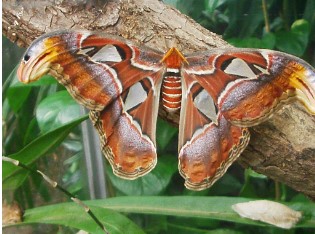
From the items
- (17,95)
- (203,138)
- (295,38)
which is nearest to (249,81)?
(203,138)

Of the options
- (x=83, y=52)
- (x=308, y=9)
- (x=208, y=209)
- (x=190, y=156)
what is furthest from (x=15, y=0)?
(x=308, y=9)

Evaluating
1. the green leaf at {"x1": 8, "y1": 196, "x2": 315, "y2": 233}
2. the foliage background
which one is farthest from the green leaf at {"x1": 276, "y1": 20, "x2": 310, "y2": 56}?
the green leaf at {"x1": 8, "y1": 196, "x2": 315, "y2": 233}

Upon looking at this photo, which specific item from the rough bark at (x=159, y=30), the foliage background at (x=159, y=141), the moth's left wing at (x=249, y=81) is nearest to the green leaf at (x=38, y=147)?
the foliage background at (x=159, y=141)

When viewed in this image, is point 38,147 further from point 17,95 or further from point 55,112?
point 17,95

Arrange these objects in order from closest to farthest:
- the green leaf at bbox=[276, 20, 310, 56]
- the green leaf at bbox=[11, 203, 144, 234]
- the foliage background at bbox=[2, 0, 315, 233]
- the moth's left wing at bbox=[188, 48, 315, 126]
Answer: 1. the moth's left wing at bbox=[188, 48, 315, 126]
2. the green leaf at bbox=[11, 203, 144, 234]
3. the foliage background at bbox=[2, 0, 315, 233]
4. the green leaf at bbox=[276, 20, 310, 56]

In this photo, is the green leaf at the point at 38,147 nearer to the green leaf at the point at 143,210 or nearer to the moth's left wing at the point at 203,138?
the green leaf at the point at 143,210

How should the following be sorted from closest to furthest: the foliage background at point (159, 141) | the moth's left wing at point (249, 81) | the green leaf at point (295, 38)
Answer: the moth's left wing at point (249, 81)
the foliage background at point (159, 141)
the green leaf at point (295, 38)

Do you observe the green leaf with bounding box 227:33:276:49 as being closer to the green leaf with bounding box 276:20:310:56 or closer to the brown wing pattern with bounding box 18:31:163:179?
the green leaf with bounding box 276:20:310:56
